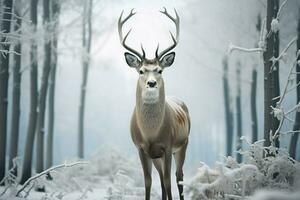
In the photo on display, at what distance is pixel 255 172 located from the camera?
558 centimetres

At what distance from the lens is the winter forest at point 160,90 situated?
6.06 m

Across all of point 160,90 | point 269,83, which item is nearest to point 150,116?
point 160,90

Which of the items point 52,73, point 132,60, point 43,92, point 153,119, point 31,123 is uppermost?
point 52,73

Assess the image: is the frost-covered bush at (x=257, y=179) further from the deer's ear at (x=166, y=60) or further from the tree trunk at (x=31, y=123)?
the tree trunk at (x=31, y=123)

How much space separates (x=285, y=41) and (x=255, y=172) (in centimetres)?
1008

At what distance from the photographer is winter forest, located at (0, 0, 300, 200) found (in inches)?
239

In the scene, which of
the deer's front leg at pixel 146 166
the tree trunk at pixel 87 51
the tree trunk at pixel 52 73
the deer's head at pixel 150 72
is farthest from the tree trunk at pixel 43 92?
the deer's front leg at pixel 146 166

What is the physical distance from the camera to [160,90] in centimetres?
641

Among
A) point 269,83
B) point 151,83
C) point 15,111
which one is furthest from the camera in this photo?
point 15,111

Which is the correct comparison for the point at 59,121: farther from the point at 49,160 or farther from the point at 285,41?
the point at 285,41

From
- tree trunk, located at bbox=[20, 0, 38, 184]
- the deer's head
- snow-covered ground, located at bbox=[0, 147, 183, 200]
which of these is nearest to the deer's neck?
the deer's head

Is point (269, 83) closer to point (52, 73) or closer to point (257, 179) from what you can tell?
point (257, 179)

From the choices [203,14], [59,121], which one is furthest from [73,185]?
[59,121]

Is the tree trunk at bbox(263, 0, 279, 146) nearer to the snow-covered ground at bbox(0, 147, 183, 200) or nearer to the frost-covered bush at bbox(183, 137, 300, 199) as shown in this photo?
the frost-covered bush at bbox(183, 137, 300, 199)
